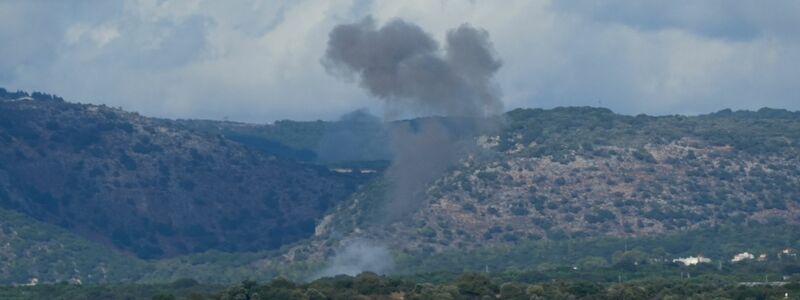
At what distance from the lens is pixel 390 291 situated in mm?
144875

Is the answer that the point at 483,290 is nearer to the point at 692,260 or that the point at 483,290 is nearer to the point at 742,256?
the point at 692,260

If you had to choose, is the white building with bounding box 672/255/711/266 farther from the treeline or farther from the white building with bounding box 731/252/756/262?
the treeline

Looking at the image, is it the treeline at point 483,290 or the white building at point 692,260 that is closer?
the treeline at point 483,290

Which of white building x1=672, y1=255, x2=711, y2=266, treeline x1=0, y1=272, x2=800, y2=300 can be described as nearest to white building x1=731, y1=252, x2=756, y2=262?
white building x1=672, y1=255, x2=711, y2=266

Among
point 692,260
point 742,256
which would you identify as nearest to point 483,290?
point 692,260

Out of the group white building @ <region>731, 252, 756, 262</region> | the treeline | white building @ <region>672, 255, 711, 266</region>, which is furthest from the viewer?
white building @ <region>731, 252, 756, 262</region>

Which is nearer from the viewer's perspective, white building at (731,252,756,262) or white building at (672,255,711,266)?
white building at (672,255,711,266)

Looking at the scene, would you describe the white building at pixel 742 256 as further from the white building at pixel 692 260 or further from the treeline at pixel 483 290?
the treeline at pixel 483 290

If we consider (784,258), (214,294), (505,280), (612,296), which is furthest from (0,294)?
(784,258)

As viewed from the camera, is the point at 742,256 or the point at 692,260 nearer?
the point at 692,260

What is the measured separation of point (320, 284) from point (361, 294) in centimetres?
717

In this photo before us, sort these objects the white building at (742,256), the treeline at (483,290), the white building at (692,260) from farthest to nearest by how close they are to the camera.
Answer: the white building at (742,256) → the white building at (692,260) → the treeline at (483,290)

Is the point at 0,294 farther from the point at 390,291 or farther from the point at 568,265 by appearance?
the point at 568,265

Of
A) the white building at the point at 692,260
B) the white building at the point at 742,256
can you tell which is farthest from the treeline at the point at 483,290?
the white building at the point at 742,256
